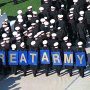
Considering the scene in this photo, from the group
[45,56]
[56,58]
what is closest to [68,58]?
[56,58]

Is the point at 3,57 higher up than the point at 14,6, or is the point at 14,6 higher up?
the point at 14,6

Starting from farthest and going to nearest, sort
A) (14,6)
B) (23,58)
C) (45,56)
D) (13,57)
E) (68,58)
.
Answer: (14,6), (13,57), (23,58), (45,56), (68,58)

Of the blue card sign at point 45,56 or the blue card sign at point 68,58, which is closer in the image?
the blue card sign at point 68,58

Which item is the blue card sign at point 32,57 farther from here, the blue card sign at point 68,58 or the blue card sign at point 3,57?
the blue card sign at point 68,58

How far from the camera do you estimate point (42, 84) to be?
20.9 meters

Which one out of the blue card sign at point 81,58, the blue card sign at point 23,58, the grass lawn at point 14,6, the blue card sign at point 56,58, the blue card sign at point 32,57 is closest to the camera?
the blue card sign at point 81,58

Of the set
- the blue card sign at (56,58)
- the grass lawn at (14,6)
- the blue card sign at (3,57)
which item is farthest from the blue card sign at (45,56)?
the grass lawn at (14,6)

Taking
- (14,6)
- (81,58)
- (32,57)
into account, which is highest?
(14,6)

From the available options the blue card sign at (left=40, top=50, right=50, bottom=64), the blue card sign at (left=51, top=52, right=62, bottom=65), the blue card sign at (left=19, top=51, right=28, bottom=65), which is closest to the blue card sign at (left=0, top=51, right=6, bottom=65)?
the blue card sign at (left=19, top=51, right=28, bottom=65)

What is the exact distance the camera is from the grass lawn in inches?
1227

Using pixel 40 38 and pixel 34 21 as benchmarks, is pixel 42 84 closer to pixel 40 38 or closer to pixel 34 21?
pixel 40 38

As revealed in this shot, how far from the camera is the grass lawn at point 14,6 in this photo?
102 feet

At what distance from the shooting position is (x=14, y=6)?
106ft

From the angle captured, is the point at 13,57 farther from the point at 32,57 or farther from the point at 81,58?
the point at 81,58
